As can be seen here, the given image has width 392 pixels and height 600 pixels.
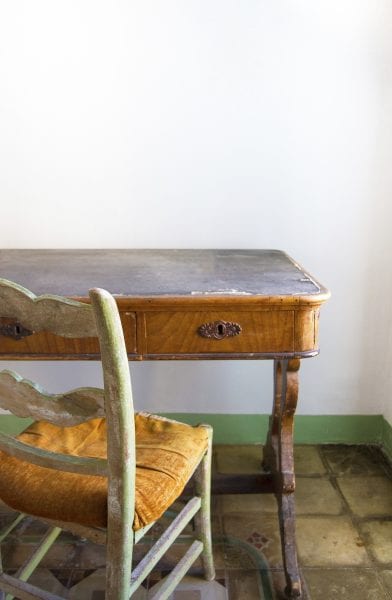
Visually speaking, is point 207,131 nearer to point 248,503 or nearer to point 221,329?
point 221,329

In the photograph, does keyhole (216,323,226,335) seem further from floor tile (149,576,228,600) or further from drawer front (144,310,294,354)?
floor tile (149,576,228,600)

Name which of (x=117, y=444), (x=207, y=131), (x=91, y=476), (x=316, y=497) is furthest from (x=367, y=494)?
(x=207, y=131)

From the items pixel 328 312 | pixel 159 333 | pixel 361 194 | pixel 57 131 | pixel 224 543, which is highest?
pixel 57 131

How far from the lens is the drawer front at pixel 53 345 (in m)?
1.29

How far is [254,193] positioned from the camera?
6.37 feet

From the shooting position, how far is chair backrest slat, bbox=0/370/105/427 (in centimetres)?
92

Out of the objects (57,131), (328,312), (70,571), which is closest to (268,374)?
(328,312)

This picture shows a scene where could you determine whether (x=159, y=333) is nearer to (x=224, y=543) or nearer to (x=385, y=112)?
(x=224, y=543)

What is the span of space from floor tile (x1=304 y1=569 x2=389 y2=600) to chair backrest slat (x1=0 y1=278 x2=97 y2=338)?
3.67 ft

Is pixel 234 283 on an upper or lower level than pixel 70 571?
upper

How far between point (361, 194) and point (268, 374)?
79 centimetres

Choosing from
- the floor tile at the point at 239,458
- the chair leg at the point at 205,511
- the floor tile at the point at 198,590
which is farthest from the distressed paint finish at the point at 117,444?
the floor tile at the point at 239,458

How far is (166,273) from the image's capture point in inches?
59.2

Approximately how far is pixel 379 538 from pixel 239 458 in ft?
1.99
